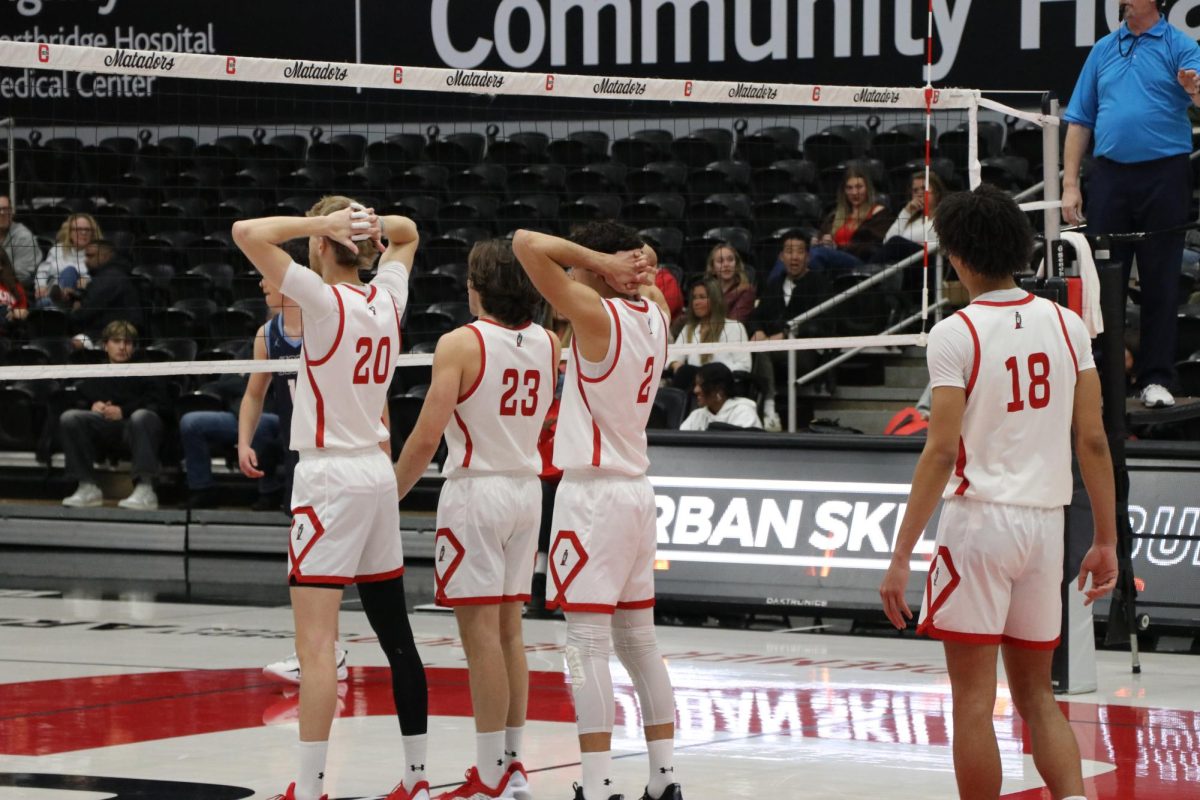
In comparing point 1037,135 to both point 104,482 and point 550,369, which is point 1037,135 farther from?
point 550,369

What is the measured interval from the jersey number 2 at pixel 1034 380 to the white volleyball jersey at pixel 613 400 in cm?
118

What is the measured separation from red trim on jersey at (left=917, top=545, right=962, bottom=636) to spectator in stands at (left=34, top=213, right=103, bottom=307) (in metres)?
9.93

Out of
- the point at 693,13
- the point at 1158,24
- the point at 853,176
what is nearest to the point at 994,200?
the point at 1158,24

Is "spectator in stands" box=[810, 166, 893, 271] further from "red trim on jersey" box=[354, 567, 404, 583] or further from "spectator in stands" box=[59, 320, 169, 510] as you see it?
"red trim on jersey" box=[354, 567, 404, 583]

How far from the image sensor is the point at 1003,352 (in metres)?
4.35

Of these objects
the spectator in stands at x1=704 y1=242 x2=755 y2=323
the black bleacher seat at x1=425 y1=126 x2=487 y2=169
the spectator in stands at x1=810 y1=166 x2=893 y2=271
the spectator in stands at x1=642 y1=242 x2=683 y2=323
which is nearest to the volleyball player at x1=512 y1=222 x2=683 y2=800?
the spectator in stands at x1=642 y1=242 x2=683 y2=323

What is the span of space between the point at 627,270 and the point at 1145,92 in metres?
4.67

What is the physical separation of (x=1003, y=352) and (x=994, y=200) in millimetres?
404

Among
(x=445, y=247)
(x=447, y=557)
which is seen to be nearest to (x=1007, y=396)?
(x=447, y=557)

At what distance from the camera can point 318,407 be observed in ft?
16.7

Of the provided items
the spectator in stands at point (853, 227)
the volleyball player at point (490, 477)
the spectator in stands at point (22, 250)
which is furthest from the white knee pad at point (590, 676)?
the spectator in stands at point (22, 250)

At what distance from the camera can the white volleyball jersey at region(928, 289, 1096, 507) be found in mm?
4348

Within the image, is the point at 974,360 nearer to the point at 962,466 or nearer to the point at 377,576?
the point at 962,466

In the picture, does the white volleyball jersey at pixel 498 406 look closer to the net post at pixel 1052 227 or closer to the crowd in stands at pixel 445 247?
the net post at pixel 1052 227
